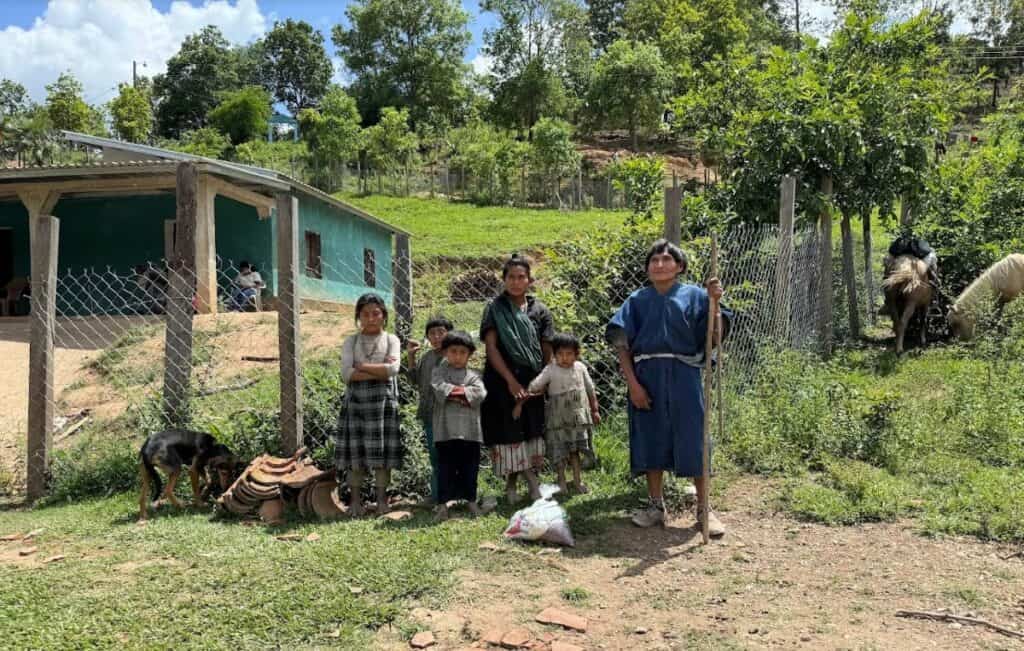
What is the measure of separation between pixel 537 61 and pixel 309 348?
33.2 metres

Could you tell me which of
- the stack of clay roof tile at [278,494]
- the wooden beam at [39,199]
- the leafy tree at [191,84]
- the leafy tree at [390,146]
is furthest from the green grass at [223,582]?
the leafy tree at [191,84]

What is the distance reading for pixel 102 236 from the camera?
14.5 m

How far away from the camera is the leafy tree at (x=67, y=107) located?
31.3 metres

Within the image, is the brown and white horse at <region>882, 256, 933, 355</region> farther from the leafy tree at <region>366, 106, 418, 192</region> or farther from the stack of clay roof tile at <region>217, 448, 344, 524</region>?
the leafy tree at <region>366, 106, 418, 192</region>

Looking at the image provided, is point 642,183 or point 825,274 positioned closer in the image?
point 825,274

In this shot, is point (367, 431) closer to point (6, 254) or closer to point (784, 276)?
point (784, 276)

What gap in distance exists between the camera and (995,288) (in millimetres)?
8344

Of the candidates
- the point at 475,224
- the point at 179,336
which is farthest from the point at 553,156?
the point at 179,336

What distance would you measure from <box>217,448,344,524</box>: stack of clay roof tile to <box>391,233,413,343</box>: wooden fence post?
1092mm

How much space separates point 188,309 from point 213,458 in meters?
1.08

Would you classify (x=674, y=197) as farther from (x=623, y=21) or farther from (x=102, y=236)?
(x=623, y=21)

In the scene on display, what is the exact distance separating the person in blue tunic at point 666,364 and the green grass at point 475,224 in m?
12.6

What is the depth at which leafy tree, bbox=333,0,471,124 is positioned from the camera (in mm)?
42094

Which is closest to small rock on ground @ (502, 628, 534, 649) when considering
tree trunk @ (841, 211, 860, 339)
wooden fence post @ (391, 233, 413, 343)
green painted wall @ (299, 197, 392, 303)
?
wooden fence post @ (391, 233, 413, 343)
